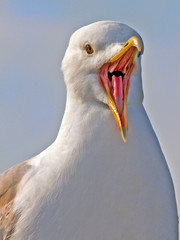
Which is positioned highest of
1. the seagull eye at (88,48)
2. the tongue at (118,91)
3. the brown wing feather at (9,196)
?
the seagull eye at (88,48)

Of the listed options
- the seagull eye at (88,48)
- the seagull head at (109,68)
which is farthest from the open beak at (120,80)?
the seagull eye at (88,48)

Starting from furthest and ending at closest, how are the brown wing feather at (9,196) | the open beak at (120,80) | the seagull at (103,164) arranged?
the brown wing feather at (9,196)
the seagull at (103,164)
the open beak at (120,80)

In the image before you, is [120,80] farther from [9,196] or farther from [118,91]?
[9,196]

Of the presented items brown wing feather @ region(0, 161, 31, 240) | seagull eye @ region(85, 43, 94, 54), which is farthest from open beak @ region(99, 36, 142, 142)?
brown wing feather @ region(0, 161, 31, 240)

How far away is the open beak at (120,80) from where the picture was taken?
7.47 m

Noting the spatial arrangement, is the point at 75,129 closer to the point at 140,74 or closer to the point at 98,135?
the point at 98,135

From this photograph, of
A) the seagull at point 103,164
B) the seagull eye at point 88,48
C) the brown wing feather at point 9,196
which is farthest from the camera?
the brown wing feather at point 9,196

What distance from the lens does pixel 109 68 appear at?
25.1 feet

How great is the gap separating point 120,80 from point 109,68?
0.77ft

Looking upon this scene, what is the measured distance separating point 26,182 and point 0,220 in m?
0.66

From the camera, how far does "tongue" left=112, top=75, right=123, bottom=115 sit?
7.47m

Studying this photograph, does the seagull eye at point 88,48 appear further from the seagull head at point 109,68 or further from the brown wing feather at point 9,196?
the brown wing feather at point 9,196

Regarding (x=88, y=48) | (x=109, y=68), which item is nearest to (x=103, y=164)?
(x=109, y=68)

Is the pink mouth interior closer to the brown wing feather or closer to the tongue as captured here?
the tongue
